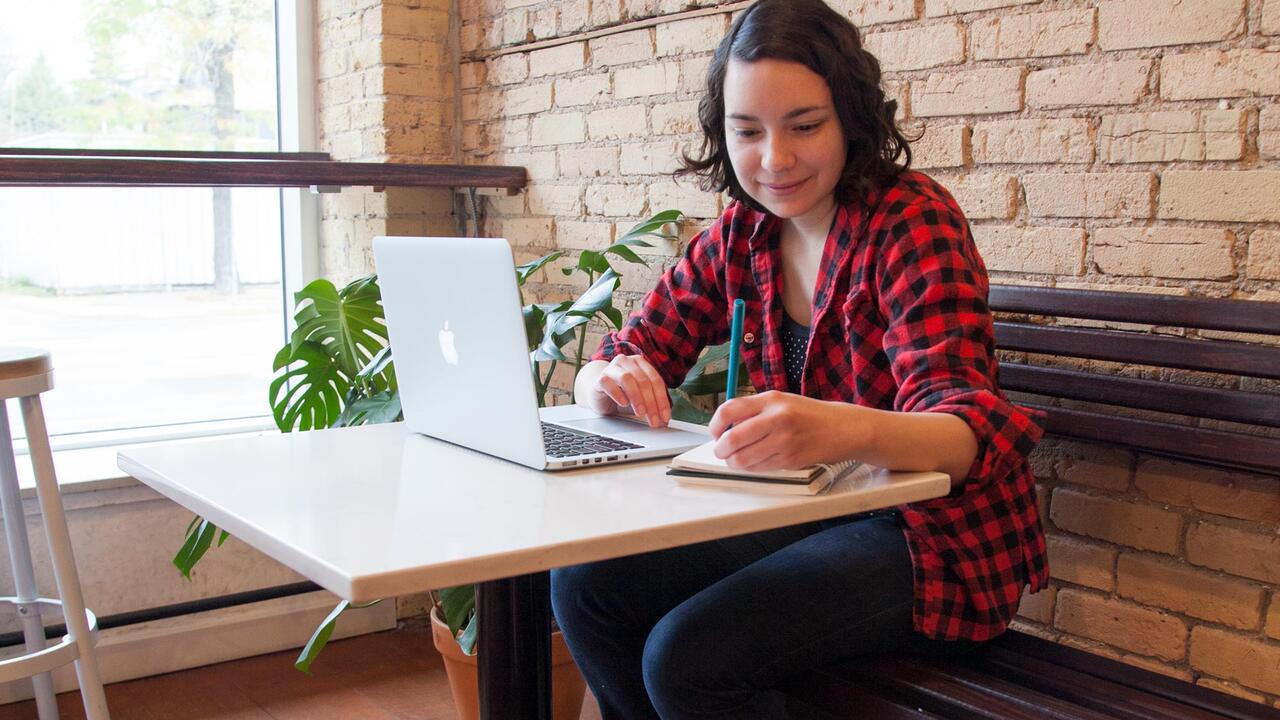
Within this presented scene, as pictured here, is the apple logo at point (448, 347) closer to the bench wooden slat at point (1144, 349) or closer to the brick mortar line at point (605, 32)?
the bench wooden slat at point (1144, 349)

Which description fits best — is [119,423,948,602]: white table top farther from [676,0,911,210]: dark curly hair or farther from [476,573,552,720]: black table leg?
[676,0,911,210]: dark curly hair

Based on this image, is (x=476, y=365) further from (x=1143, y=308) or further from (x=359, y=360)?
(x=359, y=360)

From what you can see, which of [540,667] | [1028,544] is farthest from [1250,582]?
[540,667]

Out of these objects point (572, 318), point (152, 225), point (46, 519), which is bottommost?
point (46, 519)

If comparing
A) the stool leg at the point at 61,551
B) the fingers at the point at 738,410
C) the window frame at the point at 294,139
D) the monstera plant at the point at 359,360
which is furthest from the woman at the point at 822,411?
the window frame at the point at 294,139

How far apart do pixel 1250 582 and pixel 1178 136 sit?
570 millimetres

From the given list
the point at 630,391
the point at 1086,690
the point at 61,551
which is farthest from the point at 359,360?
the point at 1086,690

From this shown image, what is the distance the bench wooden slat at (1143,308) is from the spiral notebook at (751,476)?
1.79ft

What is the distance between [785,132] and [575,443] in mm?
459

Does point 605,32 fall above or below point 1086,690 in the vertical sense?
above

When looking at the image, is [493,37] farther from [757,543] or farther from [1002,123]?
[757,543]

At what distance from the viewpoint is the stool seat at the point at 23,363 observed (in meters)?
1.78

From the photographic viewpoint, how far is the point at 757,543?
156cm

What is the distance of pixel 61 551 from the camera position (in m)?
1.86
